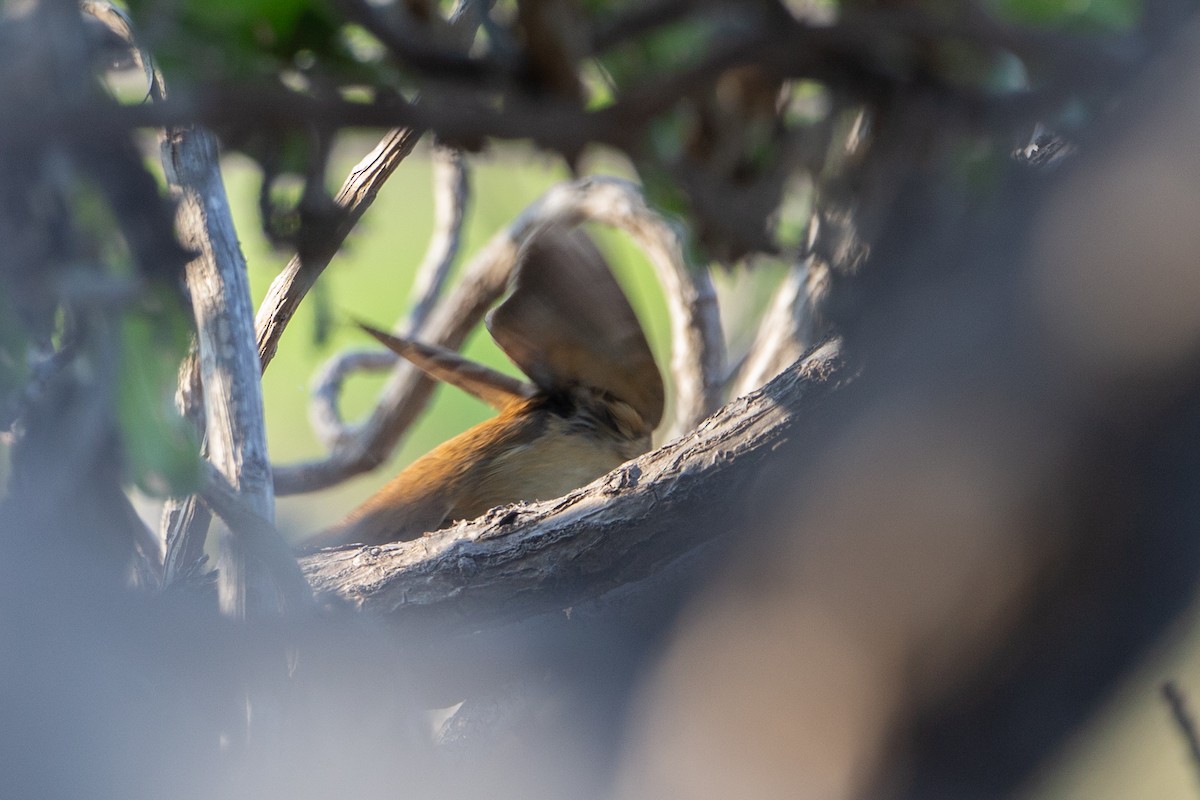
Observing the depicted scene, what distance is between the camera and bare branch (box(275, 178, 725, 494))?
1959 mm

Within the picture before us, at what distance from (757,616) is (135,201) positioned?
413 millimetres

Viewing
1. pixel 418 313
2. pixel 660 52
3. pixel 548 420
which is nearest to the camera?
pixel 660 52

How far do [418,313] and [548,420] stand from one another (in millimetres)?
1003

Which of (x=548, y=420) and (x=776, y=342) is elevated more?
(x=776, y=342)

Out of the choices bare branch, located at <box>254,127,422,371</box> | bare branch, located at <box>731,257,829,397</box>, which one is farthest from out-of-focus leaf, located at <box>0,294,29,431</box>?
bare branch, located at <box>731,257,829,397</box>

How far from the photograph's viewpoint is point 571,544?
955mm

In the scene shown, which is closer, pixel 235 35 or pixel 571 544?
pixel 235 35

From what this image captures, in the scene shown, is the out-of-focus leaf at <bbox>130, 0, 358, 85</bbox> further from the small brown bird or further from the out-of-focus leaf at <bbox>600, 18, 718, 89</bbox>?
the small brown bird

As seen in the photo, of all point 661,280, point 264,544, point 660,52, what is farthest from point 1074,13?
point 661,280

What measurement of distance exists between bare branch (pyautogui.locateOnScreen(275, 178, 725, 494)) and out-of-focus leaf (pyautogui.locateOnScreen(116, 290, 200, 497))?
138 centimetres

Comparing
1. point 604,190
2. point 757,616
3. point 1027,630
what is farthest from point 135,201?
point 604,190

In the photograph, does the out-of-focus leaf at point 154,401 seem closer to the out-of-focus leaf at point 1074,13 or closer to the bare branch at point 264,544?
the bare branch at point 264,544

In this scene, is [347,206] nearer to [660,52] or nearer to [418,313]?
[660,52]

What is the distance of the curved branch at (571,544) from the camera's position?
0.90 m
